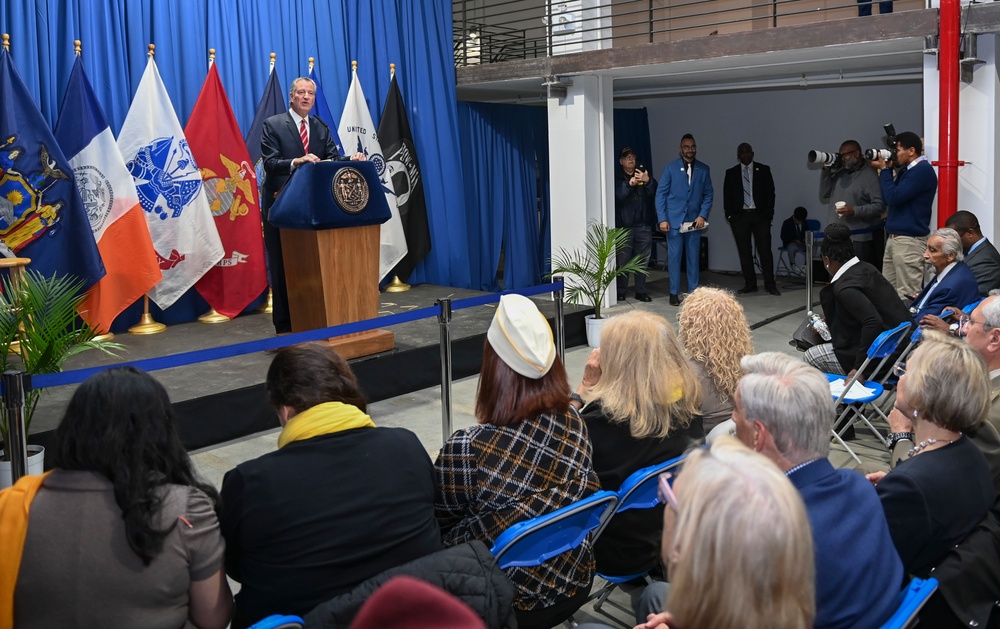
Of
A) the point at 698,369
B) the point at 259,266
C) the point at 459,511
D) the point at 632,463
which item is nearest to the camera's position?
the point at 459,511

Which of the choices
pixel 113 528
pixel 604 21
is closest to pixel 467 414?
pixel 113 528

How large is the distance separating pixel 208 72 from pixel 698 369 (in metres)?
5.15

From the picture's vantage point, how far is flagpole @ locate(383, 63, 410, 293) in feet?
27.8

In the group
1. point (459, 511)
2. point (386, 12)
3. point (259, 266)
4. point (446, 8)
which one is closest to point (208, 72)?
point (259, 266)

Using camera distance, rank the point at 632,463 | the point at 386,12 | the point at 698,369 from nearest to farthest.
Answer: the point at 632,463, the point at 698,369, the point at 386,12

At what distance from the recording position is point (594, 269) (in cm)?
853

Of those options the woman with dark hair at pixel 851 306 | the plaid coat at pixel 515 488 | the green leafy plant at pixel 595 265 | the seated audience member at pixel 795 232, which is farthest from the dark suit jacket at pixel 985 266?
the seated audience member at pixel 795 232

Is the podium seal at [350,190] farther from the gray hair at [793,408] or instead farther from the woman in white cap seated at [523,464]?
the gray hair at [793,408]

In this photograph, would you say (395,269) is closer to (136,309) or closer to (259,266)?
A: (259,266)

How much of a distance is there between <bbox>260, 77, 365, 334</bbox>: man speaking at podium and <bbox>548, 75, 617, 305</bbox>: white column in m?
3.18

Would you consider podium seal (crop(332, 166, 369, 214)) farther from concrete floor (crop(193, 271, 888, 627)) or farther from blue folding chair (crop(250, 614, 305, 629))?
blue folding chair (crop(250, 614, 305, 629))

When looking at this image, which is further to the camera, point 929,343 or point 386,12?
point 386,12

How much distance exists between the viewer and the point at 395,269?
8.63m

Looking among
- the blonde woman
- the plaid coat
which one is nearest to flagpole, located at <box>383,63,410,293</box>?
the plaid coat
